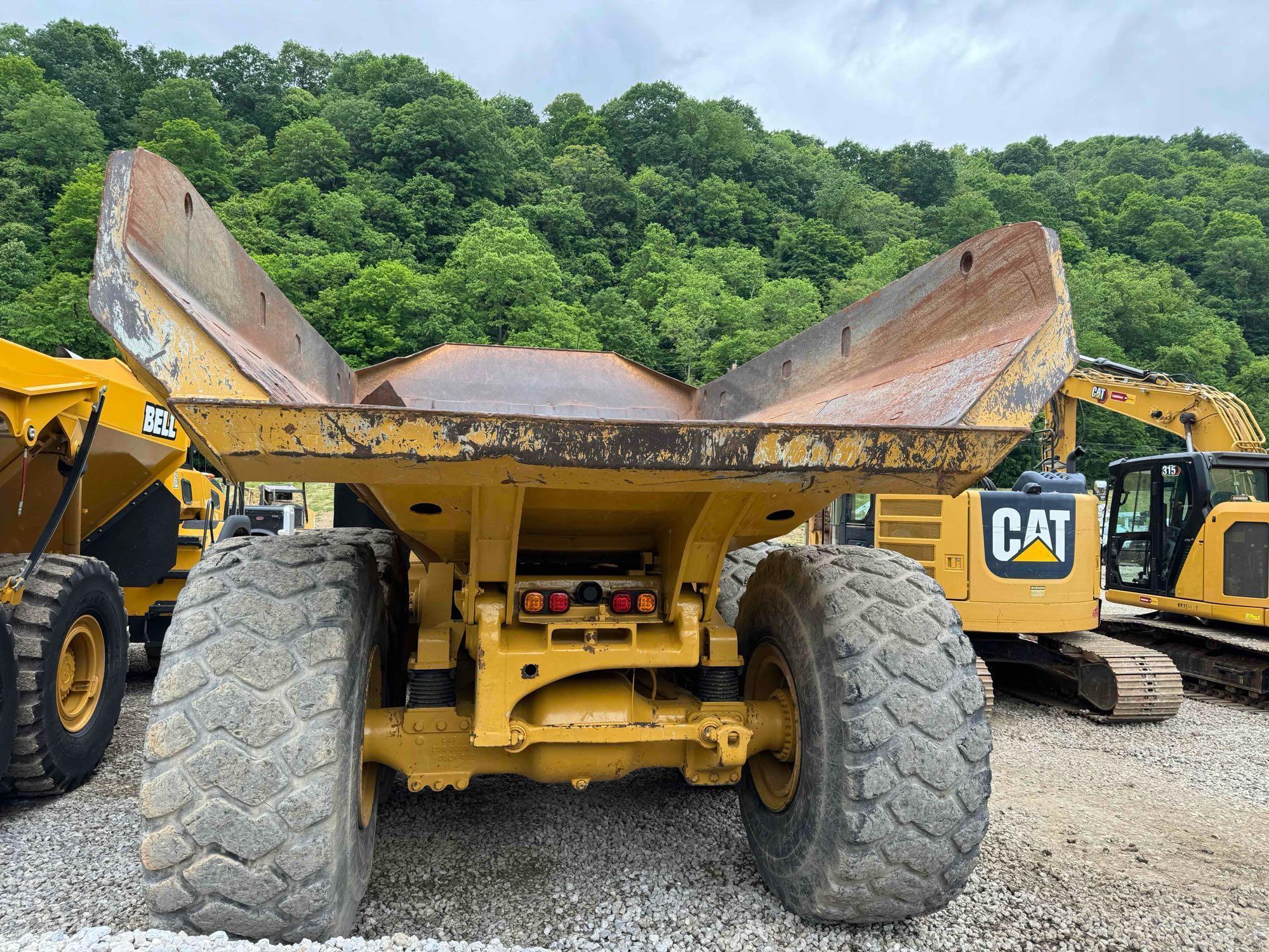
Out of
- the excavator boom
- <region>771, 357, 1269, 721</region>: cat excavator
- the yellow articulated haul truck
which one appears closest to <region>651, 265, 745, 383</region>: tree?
the excavator boom

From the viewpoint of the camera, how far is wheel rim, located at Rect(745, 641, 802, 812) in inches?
101

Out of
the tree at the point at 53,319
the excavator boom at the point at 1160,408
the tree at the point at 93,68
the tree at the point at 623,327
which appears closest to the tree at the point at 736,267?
the tree at the point at 623,327

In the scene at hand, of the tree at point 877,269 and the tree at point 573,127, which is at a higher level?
the tree at point 573,127

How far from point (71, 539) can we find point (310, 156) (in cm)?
6070

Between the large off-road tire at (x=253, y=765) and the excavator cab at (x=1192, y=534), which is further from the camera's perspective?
the excavator cab at (x=1192, y=534)

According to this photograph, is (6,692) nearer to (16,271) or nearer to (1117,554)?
(1117,554)

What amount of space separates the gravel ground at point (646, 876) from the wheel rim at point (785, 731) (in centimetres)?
32

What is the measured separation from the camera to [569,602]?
2.48 m

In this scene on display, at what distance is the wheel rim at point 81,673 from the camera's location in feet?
12.4

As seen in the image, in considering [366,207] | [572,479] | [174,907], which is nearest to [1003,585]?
[572,479]

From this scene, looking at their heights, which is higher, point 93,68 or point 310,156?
point 93,68

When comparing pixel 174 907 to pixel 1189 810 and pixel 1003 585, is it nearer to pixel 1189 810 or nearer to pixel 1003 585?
pixel 1189 810

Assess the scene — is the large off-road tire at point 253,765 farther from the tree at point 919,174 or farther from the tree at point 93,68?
the tree at point 919,174

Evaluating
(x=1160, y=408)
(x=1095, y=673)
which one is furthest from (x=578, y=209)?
(x=1095, y=673)
